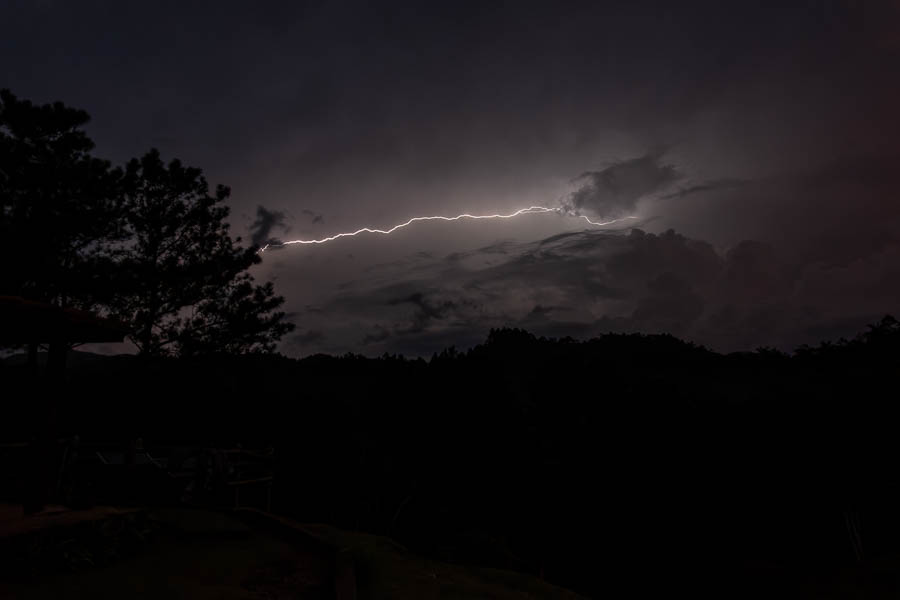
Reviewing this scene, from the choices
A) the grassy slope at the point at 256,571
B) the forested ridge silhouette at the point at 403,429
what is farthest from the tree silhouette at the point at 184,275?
the grassy slope at the point at 256,571

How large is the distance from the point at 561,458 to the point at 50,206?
3099cm

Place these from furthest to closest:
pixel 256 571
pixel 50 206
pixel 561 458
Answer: pixel 561 458 → pixel 50 206 → pixel 256 571

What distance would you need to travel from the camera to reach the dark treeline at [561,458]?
25.4m

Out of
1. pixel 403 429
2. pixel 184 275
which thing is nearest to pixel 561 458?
pixel 403 429

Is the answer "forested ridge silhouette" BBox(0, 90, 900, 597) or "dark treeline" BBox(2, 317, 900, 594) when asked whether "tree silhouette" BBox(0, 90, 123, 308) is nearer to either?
"forested ridge silhouette" BBox(0, 90, 900, 597)

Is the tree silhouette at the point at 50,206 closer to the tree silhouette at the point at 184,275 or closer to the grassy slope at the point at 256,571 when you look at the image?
the tree silhouette at the point at 184,275

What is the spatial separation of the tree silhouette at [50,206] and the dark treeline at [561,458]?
4.07 metres

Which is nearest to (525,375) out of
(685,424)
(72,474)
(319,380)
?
(319,380)

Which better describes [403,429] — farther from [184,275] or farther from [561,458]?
[184,275]

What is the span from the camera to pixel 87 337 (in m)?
9.88

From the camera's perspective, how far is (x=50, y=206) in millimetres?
19188

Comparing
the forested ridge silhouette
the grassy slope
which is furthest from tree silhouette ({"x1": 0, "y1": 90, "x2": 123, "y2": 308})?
the grassy slope

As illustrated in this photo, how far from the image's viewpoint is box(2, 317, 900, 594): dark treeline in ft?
83.5

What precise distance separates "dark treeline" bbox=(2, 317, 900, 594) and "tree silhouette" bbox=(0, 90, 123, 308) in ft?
13.3
